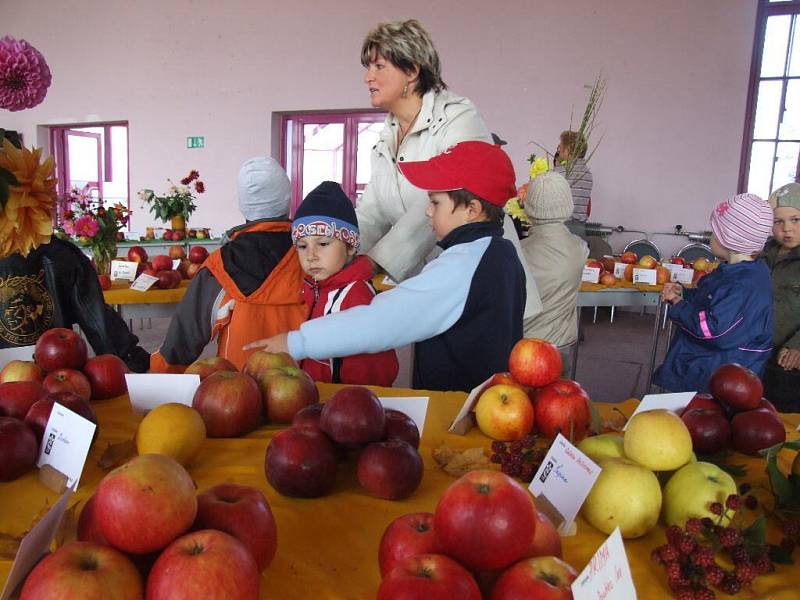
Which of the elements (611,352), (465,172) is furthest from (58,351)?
(611,352)

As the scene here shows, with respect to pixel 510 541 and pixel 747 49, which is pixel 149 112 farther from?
pixel 510 541

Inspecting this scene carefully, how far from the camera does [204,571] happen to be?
0.57m

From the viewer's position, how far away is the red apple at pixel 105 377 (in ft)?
4.58

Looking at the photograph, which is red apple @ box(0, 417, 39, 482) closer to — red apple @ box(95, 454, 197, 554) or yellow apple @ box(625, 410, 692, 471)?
red apple @ box(95, 454, 197, 554)

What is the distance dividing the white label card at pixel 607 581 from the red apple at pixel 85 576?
428 millimetres

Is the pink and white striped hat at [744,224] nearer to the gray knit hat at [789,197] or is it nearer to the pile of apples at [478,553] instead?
the gray knit hat at [789,197]

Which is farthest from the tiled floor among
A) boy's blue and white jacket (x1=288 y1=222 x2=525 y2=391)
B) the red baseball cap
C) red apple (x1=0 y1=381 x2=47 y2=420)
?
red apple (x1=0 y1=381 x2=47 y2=420)

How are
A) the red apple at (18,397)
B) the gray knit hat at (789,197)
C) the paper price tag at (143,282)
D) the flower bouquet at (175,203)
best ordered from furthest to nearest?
the flower bouquet at (175,203), the paper price tag at (143,282), the gray knit hat at (789,197), the red apple at (18,397)

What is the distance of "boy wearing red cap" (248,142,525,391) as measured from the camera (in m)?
1.58

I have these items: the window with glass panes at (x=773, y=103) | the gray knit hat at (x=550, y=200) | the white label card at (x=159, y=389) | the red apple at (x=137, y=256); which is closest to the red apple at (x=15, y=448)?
the white label card at (x=159, y=389)

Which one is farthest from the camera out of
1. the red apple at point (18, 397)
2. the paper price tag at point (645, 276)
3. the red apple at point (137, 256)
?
the paper price tag at point (645, 276)

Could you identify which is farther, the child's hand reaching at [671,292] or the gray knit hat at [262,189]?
the child's hand reaching at [671,292]

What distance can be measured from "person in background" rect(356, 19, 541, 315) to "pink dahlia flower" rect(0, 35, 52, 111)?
1.14 m

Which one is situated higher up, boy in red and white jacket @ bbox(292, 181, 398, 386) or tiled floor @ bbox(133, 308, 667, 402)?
boy in red and white jacket @ bbox(292, 181, 398, 386)
